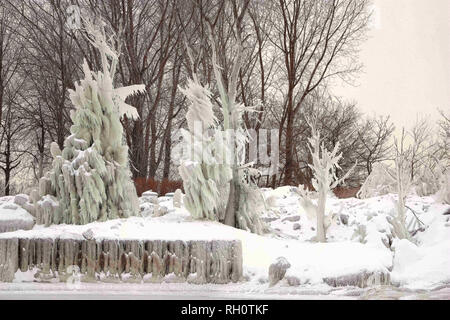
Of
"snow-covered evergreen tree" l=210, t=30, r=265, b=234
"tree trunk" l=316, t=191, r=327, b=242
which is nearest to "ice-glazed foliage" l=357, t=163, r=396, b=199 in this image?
"tree trunk" l=316, t=191, r=327, b=242

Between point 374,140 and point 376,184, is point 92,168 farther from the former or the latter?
point 374,140

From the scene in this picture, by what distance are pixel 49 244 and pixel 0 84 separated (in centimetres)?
301

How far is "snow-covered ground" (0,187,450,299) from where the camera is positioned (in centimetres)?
437

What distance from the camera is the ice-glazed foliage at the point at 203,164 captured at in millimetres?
5789

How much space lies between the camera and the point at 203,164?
5887 millimetres

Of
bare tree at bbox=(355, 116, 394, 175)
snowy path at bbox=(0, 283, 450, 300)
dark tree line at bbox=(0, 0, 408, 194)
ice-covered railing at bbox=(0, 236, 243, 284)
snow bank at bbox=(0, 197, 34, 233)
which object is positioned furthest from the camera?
dark tree line at bbox=(0, 0, 408, 194)

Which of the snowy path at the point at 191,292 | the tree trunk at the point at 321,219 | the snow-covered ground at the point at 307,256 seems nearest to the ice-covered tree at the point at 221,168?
the snow-covered ground at the point at 307,256

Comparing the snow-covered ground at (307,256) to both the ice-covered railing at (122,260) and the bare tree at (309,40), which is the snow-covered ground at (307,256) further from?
the bare tree at (309,40)

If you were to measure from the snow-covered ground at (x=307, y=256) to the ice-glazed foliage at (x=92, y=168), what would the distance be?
251mm

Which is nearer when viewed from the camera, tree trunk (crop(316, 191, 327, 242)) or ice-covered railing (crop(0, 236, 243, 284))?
ice-covered railing (crop(0, 236, 243, 284))

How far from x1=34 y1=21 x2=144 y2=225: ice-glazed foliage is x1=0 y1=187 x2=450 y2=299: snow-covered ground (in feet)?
0.82

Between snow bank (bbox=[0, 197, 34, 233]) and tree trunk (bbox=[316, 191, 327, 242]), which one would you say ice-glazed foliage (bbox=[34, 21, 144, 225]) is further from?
tree trunk (bbox=[316, 191, 327, 242])

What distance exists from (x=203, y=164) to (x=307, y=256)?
1.61 m

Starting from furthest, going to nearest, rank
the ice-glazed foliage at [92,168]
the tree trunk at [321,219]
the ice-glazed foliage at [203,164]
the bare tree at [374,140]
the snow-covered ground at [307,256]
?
the bare tree at [374,140] → the tree trunk at [321,219] → the ice-glazed foliage at [203,164] → the ice-glazed foliage at [92,168] → the snow-covered ground at [307,256]
